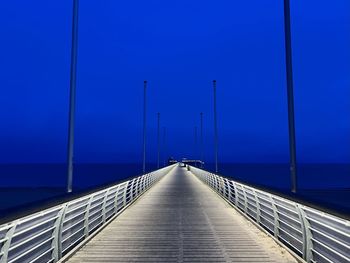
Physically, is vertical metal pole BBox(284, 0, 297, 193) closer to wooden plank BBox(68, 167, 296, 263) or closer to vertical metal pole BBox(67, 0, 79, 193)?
wooden plank BBox(68, 167, 296, 263)

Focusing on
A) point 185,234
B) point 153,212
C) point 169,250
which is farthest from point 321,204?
point 153,212

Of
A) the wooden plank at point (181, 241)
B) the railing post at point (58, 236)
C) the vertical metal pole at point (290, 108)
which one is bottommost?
the wooden plank at point (181, 241)

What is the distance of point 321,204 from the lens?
7652 millimetres

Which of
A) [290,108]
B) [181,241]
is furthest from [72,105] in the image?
[290,108]

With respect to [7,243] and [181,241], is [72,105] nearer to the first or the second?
[181,241]

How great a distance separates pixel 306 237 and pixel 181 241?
2.97 metres

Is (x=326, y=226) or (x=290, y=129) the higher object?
(x=290, y=129)

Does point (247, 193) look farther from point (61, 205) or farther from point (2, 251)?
point (2, 251)

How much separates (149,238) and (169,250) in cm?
138

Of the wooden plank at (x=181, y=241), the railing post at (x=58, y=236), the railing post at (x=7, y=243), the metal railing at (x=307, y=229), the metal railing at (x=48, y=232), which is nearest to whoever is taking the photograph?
the railing post at (x=7, y=243)

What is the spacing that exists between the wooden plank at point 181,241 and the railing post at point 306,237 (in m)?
0.27

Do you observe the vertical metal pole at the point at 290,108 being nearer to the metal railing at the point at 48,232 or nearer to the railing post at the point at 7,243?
the metal railing at the point at 48,232

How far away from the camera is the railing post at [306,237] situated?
7.51m

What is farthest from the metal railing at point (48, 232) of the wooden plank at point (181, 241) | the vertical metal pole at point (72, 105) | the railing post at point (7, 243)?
the vertical metal pole at point (72, 105)
